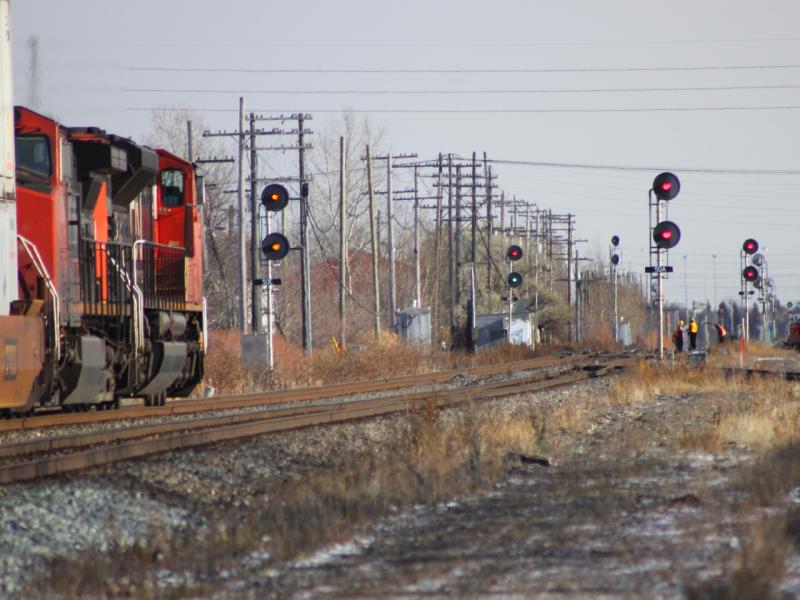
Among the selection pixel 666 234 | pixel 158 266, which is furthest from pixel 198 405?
pixel 666 234

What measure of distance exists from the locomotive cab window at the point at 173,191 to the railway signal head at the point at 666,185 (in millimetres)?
11062

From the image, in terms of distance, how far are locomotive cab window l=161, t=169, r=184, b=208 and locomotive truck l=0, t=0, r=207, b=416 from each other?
1cm

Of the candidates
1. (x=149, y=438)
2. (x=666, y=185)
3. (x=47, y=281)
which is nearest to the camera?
(x=149, y=438)

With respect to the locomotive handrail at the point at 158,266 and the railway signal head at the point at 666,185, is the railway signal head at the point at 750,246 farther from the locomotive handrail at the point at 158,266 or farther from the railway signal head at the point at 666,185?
the locomotive handrail at the point at 158,266

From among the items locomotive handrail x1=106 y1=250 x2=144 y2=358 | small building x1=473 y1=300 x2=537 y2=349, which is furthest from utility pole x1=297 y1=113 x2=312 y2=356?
small building x1=473 y1=300 x2=537 y2=349

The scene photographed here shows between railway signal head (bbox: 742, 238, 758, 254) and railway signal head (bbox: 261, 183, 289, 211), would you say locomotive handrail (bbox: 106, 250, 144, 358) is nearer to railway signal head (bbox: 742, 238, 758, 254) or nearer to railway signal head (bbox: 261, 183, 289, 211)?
railway signal head (bbox: 261, 183, 289, 211)

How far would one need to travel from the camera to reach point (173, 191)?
18.0m

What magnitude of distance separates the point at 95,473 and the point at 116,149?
6782 mm

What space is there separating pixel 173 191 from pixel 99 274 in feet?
10.3

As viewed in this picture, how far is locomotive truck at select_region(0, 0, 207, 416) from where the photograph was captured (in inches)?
473

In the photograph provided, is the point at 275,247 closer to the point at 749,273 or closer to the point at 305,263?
the point at 305,263

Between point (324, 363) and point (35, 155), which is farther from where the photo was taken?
point (324, 363)

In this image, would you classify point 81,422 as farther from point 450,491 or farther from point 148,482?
point 450,491

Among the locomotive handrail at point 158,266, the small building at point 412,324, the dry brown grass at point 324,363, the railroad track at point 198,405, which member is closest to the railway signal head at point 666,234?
the railroad track at point 198,405
